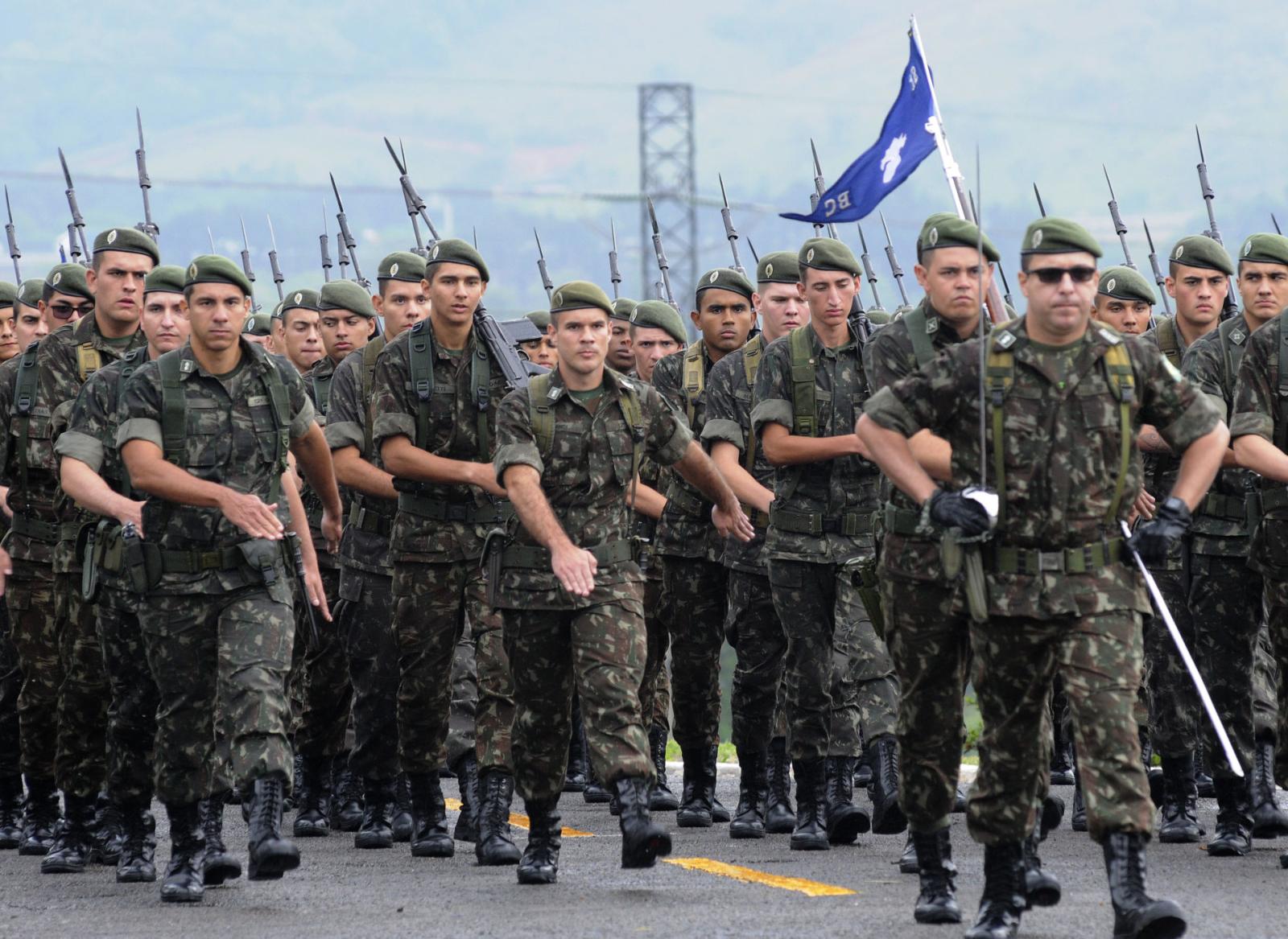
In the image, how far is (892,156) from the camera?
11.7 m

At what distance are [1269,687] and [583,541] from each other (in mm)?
3628

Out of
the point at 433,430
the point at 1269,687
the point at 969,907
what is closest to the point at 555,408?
the point at 433,430

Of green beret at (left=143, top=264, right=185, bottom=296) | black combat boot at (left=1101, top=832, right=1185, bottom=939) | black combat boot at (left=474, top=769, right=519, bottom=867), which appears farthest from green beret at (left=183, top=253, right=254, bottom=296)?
black combat boot at (left=1101, top=832, right=1185, bottom=939)

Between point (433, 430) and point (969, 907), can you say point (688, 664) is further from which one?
point (969, 907)

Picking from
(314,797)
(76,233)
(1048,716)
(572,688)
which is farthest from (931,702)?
(76,233)

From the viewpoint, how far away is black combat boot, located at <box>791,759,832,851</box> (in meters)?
10.1

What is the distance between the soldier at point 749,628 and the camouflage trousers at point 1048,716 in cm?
306

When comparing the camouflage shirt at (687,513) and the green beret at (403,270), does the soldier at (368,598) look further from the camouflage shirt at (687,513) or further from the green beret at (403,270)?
the camouflage shirt at (687,513)

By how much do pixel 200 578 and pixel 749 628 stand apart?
298 cm

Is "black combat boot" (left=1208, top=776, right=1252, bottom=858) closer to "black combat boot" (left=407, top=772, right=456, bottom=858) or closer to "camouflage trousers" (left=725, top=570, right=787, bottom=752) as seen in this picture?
"camouflage trousers" (left=725, top=570, right=787, bottom=752)

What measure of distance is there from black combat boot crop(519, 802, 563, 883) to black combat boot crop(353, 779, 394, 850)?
5.14 ft

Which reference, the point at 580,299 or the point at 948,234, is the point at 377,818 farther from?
the point at 948,234

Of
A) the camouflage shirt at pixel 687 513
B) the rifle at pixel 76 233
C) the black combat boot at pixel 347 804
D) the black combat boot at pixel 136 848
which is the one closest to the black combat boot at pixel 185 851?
the black combat boot at pixel 136 848

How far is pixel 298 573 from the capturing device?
911cm
